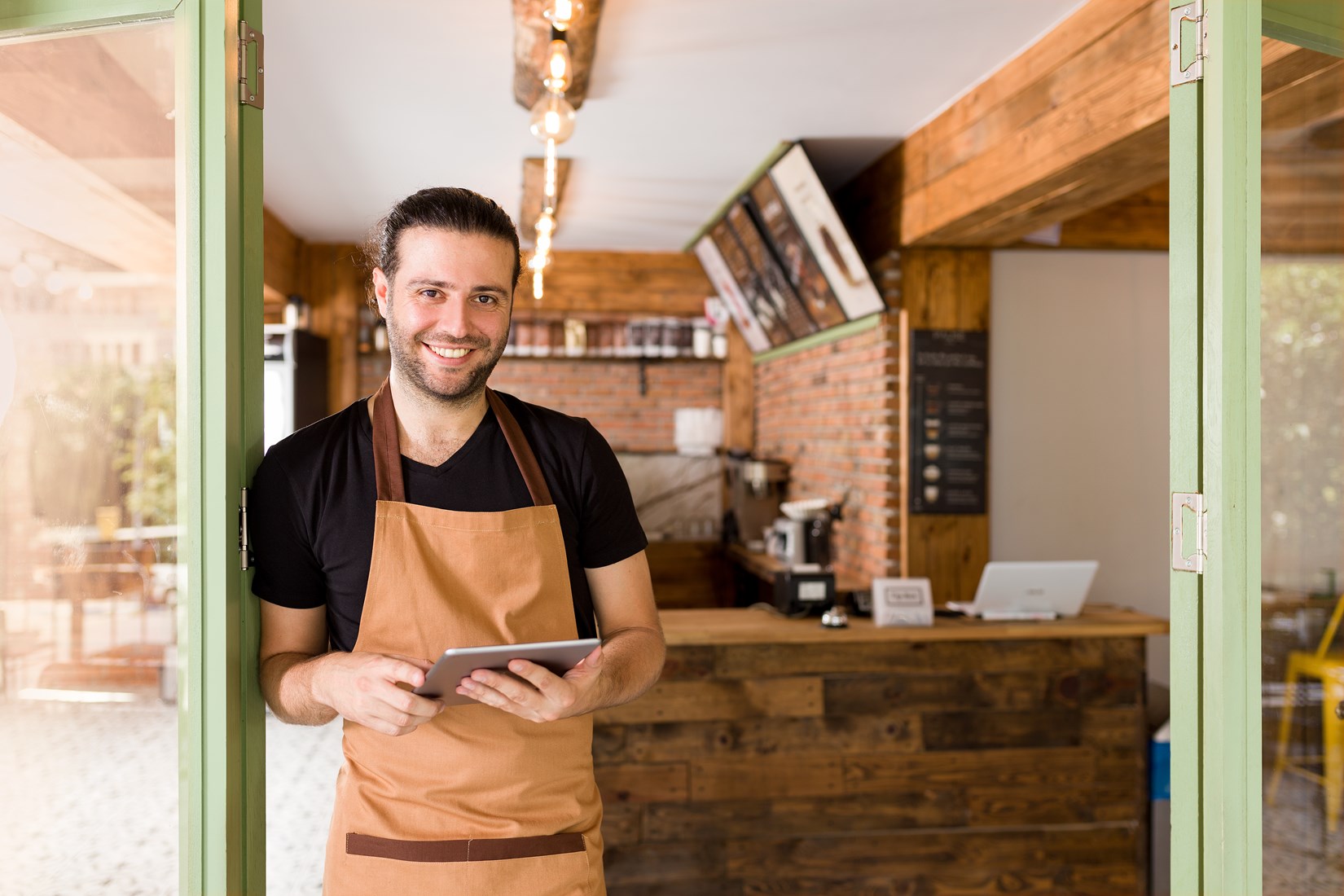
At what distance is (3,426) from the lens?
137 cm

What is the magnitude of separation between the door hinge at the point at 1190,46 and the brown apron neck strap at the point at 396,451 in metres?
1.16

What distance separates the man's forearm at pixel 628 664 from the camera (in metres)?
1.51

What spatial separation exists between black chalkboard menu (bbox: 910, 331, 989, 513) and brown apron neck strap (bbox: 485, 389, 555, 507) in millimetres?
3181

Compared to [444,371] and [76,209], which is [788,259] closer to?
[444,371]

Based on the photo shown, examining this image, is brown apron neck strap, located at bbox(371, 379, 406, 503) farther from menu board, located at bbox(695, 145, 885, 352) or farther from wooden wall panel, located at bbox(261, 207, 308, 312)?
wooden wall panel, located at bbox(261, 207, 308, 312)

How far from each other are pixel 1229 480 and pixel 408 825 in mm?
1328

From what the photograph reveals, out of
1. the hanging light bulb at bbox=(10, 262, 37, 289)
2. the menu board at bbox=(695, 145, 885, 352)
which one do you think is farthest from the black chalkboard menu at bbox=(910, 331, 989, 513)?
the hanging light bulb at bbox=(10, 262, 37, 289)

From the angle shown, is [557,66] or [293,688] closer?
[293,688]

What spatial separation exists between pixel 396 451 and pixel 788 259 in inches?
154

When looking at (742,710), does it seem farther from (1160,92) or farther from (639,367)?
(639,367)

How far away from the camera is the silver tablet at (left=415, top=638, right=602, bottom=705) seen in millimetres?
1243

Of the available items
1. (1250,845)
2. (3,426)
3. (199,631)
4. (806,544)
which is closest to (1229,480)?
(1250,845)

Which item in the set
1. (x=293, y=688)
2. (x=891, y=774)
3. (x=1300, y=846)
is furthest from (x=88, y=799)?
(x=891, y=774)

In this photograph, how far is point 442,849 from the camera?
4.91ft
